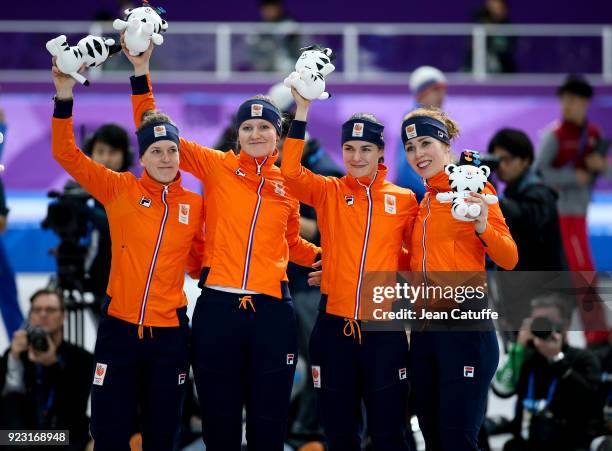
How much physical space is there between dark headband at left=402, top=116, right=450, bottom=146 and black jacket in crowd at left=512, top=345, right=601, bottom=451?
2220mm

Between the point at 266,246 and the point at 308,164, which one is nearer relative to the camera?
the point at 266,246

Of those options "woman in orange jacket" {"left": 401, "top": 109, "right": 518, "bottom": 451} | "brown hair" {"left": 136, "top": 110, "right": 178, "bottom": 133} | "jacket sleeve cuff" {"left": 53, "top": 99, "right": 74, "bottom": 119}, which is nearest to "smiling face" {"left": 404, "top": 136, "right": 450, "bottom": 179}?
"woman in orange jacket" {"left": 401, "top": 109, "right": 518, "bottom": 451}

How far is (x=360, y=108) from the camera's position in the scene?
13.9 m

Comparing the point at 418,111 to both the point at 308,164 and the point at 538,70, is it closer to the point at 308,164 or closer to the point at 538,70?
the point at 308,164

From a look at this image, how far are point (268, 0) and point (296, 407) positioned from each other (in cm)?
816

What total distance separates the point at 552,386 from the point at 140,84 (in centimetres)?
342

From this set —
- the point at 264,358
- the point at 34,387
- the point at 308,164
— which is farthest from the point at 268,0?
the point at 264,358

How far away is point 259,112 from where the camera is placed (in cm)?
606

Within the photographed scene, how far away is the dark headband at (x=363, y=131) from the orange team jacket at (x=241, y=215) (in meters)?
0.44

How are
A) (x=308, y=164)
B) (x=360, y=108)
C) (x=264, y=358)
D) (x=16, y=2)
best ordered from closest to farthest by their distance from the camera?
(x=264, y=358) → (x=308, y=164) → (x=360, y=108) → (x=16, y=2)

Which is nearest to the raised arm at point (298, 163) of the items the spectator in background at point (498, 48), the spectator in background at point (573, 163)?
the spectator in background at point (573, 163)

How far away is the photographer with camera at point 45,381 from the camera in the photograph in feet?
24.0

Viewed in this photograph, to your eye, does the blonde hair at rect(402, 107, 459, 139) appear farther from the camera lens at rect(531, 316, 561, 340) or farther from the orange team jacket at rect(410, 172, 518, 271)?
the camera lens at rect(531, 316, 561, 340)

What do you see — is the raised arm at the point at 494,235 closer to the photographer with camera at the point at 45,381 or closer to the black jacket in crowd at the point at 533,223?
the black jacket in crowd at the point at 533,223
